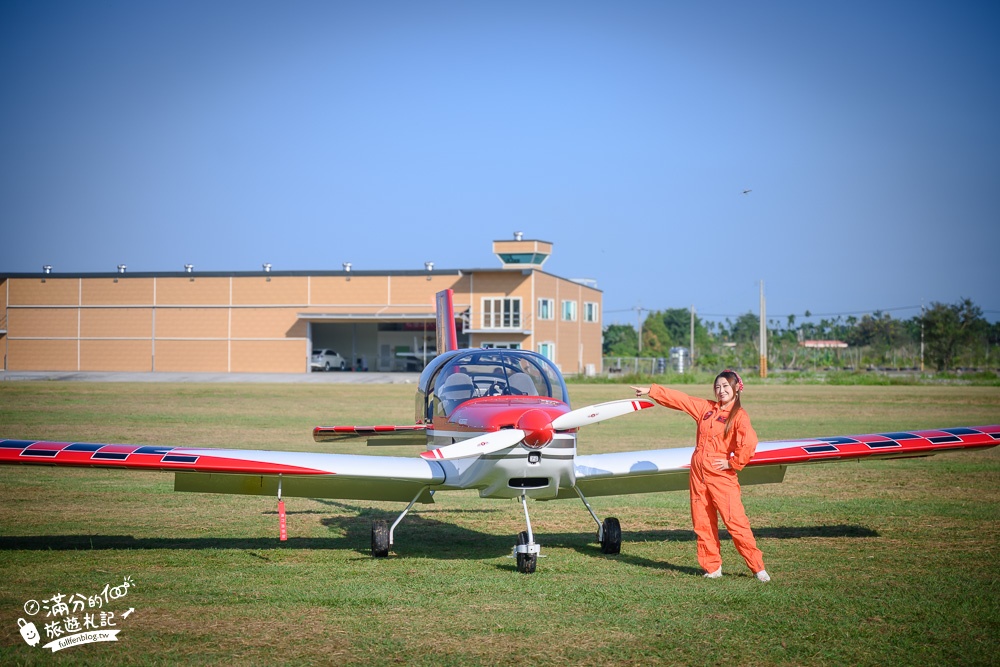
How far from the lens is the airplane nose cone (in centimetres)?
862

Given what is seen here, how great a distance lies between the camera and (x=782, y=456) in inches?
403

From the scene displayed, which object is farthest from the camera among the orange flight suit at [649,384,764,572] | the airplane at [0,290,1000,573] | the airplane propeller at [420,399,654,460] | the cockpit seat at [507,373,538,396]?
the cockpit seat at [507,373,538,396]

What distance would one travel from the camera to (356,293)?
72438mm

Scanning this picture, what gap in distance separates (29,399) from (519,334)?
3931cm

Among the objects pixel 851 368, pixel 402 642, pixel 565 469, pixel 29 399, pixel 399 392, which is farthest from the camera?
pixel 851 368

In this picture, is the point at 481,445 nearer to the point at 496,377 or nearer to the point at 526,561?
the point at 526,561

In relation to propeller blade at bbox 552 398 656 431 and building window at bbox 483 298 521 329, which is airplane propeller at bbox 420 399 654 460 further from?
building window at bbox 483 298 521 329

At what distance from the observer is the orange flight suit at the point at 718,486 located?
8359 mm

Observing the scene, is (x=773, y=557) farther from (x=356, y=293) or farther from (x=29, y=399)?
(x=356, y=293)

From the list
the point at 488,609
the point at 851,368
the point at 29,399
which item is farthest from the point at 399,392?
the point at 851,368

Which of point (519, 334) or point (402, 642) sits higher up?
point (519, 334)
